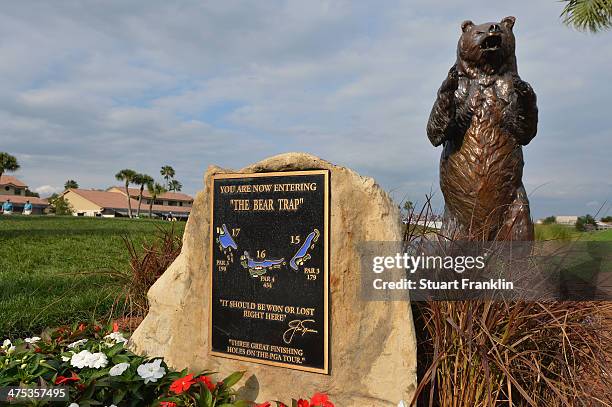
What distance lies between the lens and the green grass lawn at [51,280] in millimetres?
5418

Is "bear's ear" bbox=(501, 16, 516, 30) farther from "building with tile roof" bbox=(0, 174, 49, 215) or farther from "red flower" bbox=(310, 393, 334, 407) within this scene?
"building with tile roof" bbox=(0, 174, 49, 215)

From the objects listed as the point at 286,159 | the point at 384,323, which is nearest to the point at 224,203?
the point at 286,159

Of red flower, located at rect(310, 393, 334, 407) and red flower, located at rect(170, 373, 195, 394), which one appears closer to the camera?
red flower, located at rect(310, 393, 334, 407)

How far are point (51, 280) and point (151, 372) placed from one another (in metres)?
4.56

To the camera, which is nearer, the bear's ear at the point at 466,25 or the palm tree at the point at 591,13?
the bear's ear at the point at 466,25

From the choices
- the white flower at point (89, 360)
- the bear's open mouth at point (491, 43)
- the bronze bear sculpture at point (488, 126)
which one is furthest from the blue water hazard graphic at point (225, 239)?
the bear's open mouth at point (491, 43)

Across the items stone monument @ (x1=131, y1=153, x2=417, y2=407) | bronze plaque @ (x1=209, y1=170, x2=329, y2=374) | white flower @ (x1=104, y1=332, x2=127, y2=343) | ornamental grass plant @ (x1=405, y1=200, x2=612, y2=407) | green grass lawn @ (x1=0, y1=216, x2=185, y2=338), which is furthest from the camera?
green grass lawn @ (x1=0, y1=216, x2=185, y2=338)

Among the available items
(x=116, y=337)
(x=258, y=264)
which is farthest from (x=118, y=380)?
(x=258, y=264)

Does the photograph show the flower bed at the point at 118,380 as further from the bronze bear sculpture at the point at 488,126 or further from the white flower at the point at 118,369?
the bronze bear sculpture at the point at 488,126

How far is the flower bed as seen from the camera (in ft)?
10.1

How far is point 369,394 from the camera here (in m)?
3.02

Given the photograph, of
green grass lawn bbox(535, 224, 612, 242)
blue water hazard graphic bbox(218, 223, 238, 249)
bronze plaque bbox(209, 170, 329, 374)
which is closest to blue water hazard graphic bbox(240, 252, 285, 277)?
bronze plaque bbox(209, 170, 329, 374)

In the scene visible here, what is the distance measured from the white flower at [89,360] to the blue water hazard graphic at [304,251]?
1.48m

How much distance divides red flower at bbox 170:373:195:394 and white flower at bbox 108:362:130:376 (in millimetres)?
388
